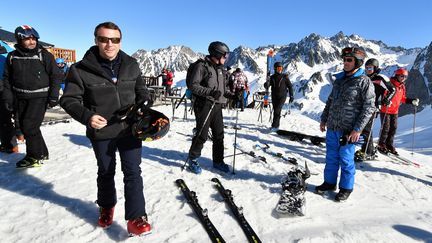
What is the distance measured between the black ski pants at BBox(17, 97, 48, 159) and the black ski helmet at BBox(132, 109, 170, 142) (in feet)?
11.0

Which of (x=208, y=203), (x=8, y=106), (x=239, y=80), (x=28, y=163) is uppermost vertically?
(x=239, y=80)

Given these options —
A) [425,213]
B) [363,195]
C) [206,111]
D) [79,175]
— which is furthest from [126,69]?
[425,213]

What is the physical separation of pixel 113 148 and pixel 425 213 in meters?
4.58

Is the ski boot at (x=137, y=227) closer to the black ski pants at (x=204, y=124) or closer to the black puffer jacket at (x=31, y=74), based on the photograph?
the black ski pants at (x=204, y=124)

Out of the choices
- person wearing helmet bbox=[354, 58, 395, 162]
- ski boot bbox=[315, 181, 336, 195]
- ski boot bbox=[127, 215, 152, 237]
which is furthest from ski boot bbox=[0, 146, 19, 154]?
person wearing helmet bbox=[354, 58, 395, 162]

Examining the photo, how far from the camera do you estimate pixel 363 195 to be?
16.4ft

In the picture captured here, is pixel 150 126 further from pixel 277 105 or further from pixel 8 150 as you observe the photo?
pixel 277 105

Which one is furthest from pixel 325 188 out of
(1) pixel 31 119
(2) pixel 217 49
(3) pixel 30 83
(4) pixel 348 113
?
(3) pixel 30 83

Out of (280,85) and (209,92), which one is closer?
(209,92)

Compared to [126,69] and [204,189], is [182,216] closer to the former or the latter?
[204,189]

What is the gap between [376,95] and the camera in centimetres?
702

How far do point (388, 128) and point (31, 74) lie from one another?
30.0ft

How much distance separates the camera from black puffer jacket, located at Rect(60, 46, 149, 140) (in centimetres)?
300

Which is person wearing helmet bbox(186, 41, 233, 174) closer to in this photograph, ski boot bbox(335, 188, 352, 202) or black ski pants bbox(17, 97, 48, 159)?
ski boot bbox(335, 188, 352, 202)
